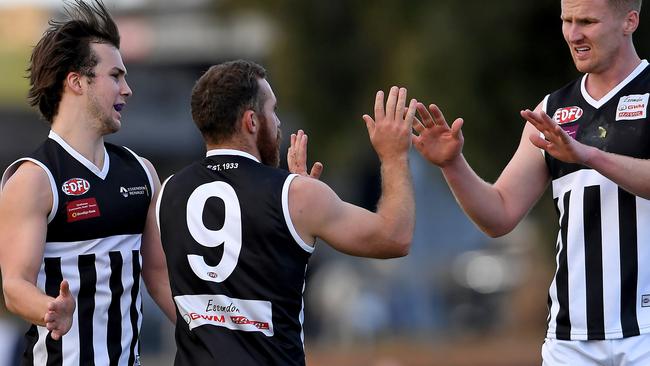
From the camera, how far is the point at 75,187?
598cm

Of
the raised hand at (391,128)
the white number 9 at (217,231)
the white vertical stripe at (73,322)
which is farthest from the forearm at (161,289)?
the raised hand at (391,128)

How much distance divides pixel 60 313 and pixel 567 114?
2.65 meters

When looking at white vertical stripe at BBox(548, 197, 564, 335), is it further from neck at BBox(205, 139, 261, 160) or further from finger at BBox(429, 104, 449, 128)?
neck at BBox(205, 139, 261, 160)

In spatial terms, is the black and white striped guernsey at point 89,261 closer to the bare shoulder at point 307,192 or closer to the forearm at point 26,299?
the forearm at point 26,299

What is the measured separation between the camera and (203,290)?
551 centimetres

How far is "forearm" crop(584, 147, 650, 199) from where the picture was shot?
5.46 metres

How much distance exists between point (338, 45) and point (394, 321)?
5.85m

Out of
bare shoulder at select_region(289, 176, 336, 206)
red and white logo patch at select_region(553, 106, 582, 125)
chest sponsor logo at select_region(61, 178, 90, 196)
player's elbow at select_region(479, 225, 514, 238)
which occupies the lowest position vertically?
player's elbow at select_region(479, 225, 514, 238)

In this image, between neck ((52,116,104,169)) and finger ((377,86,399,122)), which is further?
neck ((52,116,104,169))

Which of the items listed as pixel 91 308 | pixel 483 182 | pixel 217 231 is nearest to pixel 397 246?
pixel 217 231

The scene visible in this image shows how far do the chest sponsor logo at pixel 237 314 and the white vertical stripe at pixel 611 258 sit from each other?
1.65m

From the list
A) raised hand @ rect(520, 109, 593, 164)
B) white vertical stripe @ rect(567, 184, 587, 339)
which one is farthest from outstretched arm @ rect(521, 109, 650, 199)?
white vertical stripe @ rect(567, 184, 587, 339)

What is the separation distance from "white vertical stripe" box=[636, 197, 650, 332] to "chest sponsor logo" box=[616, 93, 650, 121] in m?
0.41

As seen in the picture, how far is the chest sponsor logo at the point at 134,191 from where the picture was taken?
20.2 feet
